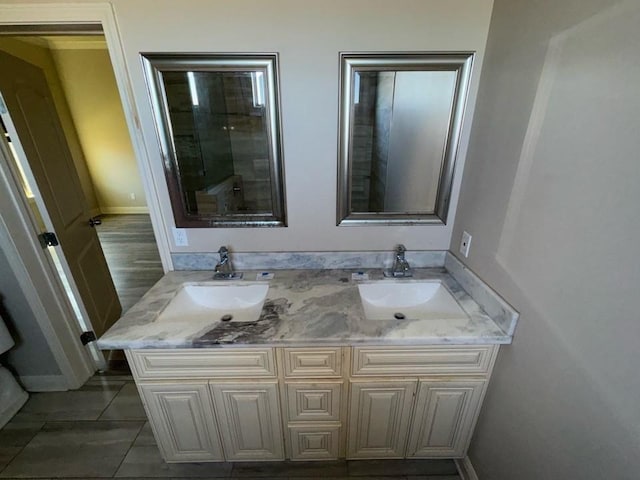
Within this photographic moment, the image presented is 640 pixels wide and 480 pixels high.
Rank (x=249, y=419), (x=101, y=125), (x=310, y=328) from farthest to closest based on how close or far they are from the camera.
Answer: (x=101, y=125) < (x=249, y=419) < (x=310, y=328)

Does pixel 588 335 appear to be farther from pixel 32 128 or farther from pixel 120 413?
pixel 32 128

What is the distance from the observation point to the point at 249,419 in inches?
48.2

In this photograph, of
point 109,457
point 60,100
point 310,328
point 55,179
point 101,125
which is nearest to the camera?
point 310,328

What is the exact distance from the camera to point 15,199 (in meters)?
1.42

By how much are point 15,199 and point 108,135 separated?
449 centimetres

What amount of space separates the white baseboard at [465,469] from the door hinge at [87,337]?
244 cm

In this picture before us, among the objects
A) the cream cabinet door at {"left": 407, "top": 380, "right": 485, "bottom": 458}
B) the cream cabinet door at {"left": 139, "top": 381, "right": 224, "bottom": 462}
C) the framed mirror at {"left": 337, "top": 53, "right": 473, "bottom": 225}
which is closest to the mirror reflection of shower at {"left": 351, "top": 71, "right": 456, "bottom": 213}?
the framed mirror at {"left": 337, "top": 53, "right": 473, "bottom": 225}

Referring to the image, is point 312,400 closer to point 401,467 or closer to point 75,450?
point 401,467

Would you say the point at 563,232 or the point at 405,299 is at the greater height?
the point at 563,232

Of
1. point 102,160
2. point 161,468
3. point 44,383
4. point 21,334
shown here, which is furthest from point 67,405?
point 102,160

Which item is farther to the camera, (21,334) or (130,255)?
(130,255)

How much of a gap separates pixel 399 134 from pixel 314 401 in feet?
4.35

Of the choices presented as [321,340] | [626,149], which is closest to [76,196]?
[321,340]

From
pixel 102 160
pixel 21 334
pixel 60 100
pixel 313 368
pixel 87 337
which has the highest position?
pixel 60 100
